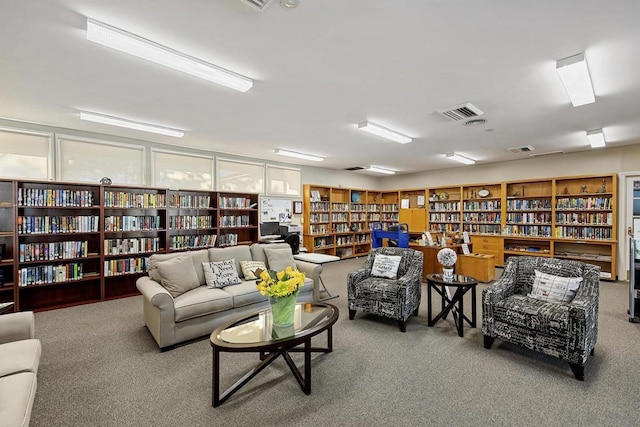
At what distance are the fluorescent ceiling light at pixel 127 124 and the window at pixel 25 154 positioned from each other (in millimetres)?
983

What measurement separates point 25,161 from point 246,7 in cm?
447

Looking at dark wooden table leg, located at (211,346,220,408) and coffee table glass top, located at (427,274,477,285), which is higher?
coffee table glass top, located at (427,274,477,285)

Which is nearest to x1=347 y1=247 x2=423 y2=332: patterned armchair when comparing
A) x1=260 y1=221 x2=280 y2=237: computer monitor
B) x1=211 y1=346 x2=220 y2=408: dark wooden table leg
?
x1=211 y1=346 x2=220 y2=408: dark wooden table leg

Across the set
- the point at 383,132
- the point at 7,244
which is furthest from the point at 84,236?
the point at 383,132

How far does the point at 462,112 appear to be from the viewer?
3904 millimetres

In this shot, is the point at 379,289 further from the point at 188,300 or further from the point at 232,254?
the point at 188,300

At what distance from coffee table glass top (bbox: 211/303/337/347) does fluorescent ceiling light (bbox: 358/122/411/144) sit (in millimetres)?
2737

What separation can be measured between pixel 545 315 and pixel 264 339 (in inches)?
93.8

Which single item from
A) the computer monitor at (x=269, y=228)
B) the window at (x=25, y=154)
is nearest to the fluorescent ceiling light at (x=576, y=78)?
the computer monitor at (x=269, y=228)

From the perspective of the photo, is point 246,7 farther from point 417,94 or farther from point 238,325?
point 238,325

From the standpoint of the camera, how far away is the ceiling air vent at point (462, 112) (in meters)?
3.71

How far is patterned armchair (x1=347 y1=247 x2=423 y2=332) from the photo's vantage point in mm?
3379

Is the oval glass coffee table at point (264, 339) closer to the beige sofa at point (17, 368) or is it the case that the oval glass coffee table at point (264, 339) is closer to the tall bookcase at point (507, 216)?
the beige sofa at point (17, 368)

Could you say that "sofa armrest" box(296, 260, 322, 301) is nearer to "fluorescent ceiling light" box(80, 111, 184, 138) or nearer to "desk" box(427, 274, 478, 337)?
"desk" box(427, 274, 478, 337)
